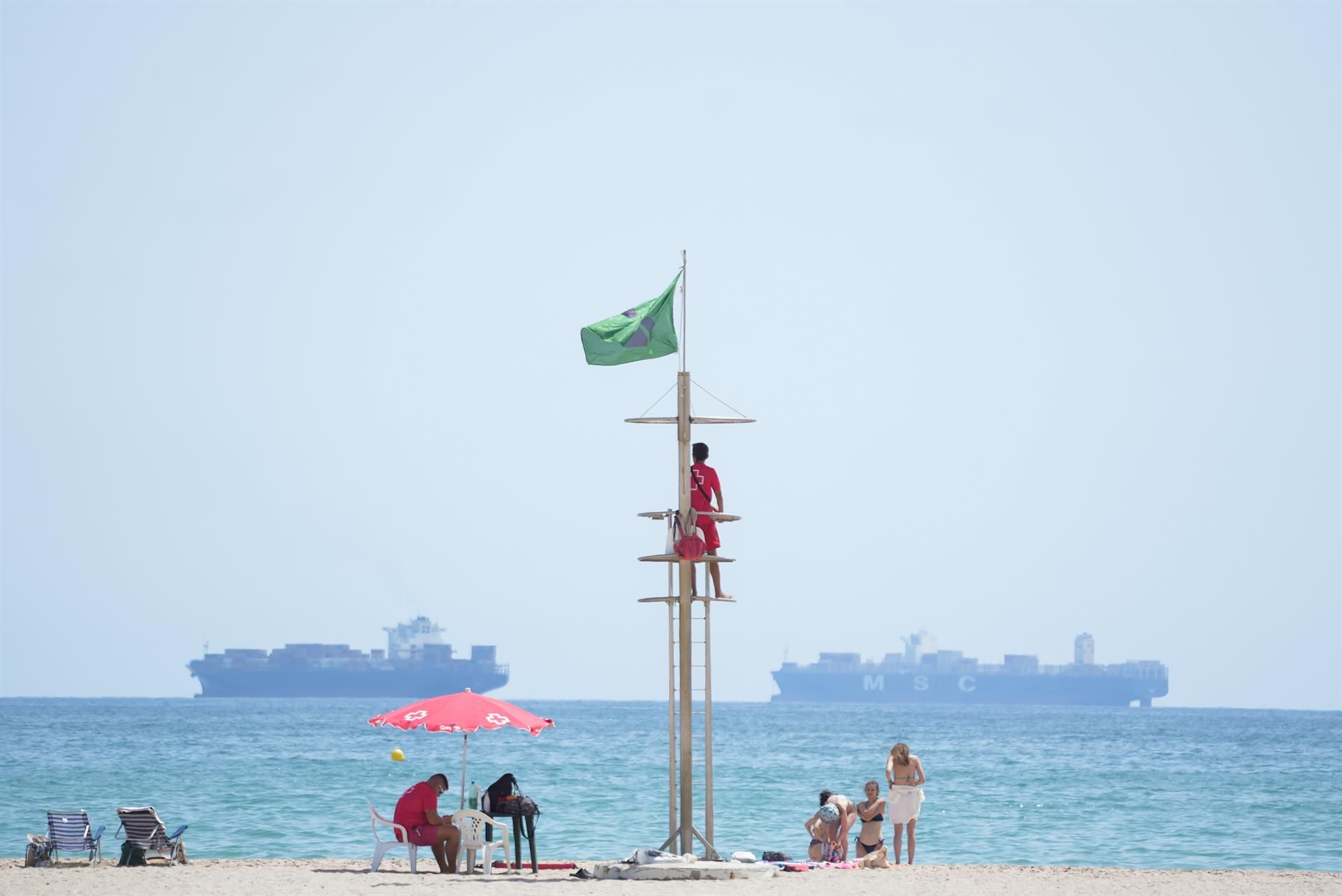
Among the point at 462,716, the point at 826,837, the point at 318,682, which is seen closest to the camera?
the point at 462,716

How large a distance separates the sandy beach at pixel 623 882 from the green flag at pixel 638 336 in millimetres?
4411

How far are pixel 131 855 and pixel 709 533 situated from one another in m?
6.47

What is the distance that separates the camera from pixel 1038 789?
35125 millimetres

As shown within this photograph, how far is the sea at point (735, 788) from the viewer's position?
21.8m

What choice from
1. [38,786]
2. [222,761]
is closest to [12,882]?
[38,786]

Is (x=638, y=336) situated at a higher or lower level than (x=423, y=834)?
higher

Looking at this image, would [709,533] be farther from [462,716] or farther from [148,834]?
[148,834]

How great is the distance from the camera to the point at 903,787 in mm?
15898

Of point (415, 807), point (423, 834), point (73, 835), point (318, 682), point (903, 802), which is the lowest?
point (318, 682)

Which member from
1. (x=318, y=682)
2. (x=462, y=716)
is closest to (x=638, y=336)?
(x=462, y=716)

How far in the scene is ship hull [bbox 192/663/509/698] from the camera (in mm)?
143500

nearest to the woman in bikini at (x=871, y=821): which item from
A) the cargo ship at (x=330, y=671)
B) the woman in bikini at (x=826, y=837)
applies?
the woman in bikini at (x=826, y=837)

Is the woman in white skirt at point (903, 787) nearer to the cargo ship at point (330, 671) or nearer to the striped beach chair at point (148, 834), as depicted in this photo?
the striped beach chair at point (148, 834)

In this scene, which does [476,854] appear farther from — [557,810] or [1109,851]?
[557,810]
